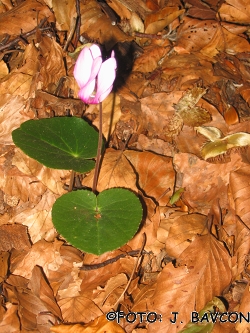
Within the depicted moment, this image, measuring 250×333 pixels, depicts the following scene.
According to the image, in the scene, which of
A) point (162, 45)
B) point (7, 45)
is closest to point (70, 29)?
point (7, 45)

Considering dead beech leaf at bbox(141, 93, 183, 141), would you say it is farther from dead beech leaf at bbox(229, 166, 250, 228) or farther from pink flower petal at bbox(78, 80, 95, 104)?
pink flower petal at bbox(78, 80, 95, 104)

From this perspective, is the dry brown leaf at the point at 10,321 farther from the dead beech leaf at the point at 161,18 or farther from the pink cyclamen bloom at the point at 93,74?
the dead beech leaf at the point at 161,18

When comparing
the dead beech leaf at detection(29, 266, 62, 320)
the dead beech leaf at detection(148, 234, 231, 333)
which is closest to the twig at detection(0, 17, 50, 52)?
the dead beech leaf at detection(29, 266, 62, 320)

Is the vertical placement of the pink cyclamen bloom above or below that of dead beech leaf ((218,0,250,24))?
above

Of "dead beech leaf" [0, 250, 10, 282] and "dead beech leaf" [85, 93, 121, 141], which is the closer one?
"dead beech leaf" [0, 250, 10, 282]

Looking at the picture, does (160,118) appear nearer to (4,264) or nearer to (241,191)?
(241,191)

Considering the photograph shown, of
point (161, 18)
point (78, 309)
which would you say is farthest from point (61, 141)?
point (161, 18)
